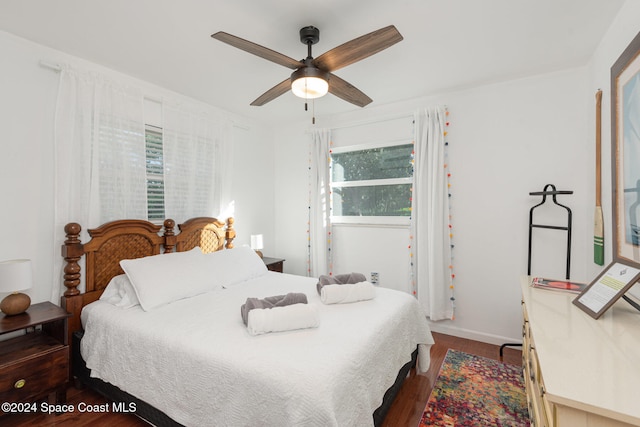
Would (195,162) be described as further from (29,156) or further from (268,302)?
(268,302)

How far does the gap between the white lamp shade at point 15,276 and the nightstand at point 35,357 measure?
0.20 meters

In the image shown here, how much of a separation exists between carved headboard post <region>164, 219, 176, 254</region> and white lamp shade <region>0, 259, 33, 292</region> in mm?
1021

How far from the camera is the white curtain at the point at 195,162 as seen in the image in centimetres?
291

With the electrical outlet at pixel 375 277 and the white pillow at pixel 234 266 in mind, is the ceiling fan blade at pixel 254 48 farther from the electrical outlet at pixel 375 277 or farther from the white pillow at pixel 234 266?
the electrical outlet at pixel 375 277

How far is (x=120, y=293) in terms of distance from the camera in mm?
2232

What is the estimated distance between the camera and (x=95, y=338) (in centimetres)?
196

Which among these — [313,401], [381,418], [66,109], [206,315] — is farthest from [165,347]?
[66,109]

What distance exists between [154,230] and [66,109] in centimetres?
116

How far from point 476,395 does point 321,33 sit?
283 cm

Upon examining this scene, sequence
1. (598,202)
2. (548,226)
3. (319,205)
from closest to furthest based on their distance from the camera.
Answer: (598,202) < (548,226) < (319,205)

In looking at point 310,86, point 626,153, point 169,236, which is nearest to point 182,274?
point 169,236

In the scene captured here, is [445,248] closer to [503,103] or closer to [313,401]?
[503,103]

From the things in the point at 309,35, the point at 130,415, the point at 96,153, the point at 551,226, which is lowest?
the point at 130,415

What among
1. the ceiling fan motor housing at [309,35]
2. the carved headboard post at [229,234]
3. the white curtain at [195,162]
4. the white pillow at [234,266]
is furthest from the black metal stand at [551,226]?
the white curtain at [195,162]
